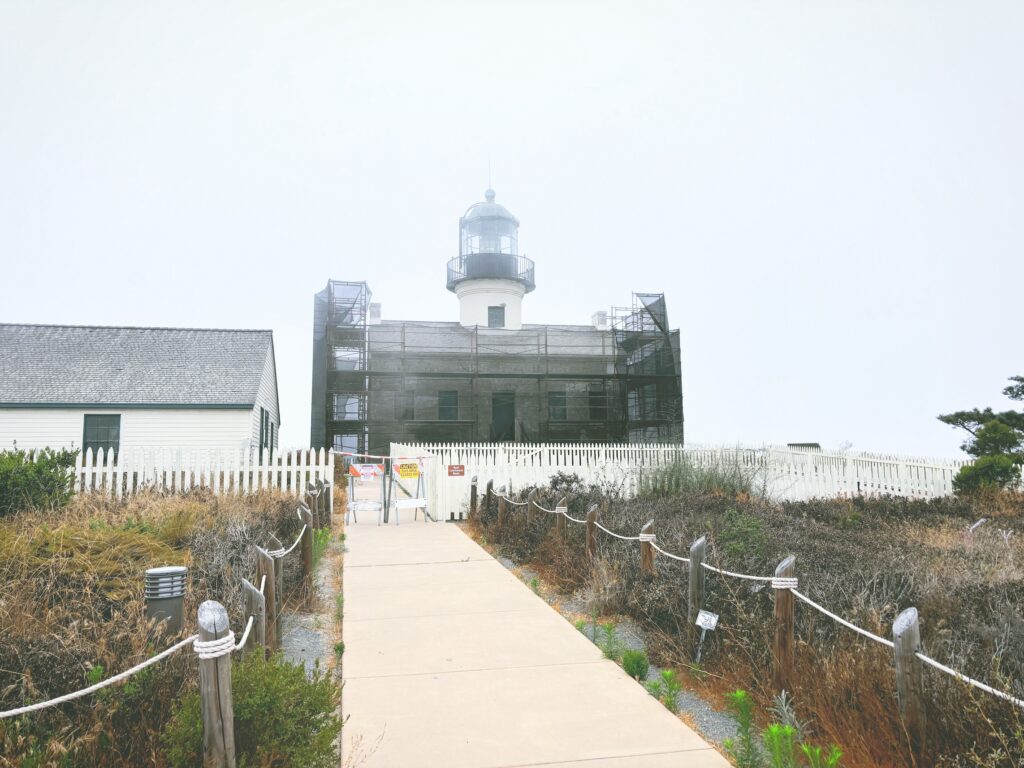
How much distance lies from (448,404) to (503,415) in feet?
8.06

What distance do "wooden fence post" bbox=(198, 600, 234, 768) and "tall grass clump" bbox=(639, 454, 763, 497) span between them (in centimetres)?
1120

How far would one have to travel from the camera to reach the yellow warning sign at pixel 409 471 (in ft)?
47.7

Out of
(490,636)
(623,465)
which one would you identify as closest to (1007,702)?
(490,636)

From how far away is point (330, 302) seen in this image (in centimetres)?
3150

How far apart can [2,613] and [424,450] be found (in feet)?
41.1

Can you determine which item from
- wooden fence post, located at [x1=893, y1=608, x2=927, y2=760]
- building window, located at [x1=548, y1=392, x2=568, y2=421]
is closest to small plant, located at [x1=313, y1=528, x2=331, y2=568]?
wooden fence post, located at [x1=893, y1=608, x2=927, y2=760]

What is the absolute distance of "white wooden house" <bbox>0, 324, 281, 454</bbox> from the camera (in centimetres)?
2150

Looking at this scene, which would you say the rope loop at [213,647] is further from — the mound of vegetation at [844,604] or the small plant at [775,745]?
the mound of vegetation at [844,604]

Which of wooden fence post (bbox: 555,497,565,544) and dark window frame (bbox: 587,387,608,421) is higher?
dark window frame (bbox: 587,387,608,421)

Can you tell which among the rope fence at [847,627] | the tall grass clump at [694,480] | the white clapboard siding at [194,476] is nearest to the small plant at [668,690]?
the rope fence at [847,627]

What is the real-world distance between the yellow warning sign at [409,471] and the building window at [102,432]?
11418 mm

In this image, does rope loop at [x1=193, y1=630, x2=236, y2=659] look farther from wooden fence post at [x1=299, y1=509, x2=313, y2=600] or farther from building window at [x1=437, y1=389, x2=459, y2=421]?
building window at [x1=437, y1=389, x2=459, y2=421]

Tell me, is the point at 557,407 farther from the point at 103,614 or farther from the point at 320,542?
the point at 103,614

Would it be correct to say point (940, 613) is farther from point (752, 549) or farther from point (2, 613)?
point (2, 613)
